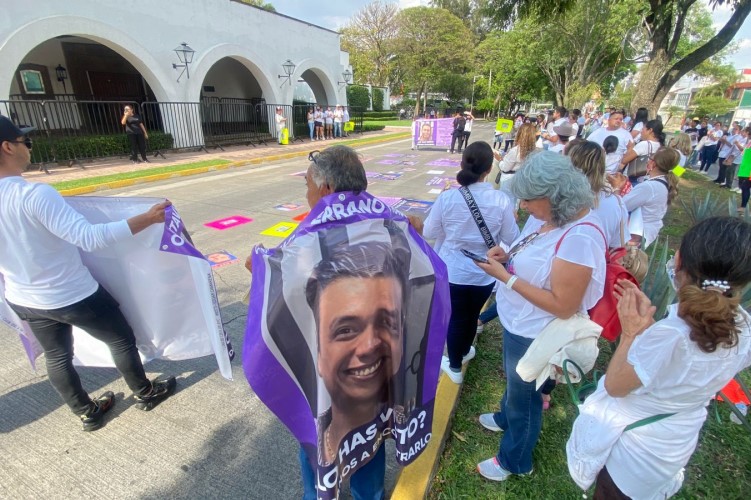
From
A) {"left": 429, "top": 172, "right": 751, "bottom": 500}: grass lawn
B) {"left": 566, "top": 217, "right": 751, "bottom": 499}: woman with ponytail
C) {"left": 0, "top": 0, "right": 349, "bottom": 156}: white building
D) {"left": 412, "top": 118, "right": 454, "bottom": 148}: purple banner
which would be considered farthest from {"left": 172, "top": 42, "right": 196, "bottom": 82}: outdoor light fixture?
{"left": 566, "top": 217, "right": 751, "bottom": 499}: woman with ponytail

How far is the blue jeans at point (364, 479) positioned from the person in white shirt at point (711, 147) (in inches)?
665

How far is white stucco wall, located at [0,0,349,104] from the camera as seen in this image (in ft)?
32.9

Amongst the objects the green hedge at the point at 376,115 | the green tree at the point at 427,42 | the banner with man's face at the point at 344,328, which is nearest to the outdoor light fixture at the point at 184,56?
the banner with man's face at the point at 344,328

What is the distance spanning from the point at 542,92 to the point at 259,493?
52629mm

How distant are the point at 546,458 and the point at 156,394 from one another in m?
2.56

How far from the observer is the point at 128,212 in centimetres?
A: 225

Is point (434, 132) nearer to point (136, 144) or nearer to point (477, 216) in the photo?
point (136, 144)

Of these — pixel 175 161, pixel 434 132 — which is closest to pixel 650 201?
pixel 175 161

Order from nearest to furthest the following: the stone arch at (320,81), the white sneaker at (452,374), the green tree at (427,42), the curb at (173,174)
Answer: the white sneaker at (452,374) → the curb at (173,174) → the stone arch at (320,81) → the green tree at (427,42)

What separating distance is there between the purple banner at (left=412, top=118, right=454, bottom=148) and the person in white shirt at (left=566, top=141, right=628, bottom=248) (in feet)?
48.9

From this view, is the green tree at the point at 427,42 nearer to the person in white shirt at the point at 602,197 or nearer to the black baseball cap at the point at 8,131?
the person in white shirt at the point at 602,197

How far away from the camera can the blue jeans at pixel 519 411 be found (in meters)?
1.89

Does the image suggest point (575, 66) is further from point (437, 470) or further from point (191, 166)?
point (437, 470)

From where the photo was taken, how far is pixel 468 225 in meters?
2.48
